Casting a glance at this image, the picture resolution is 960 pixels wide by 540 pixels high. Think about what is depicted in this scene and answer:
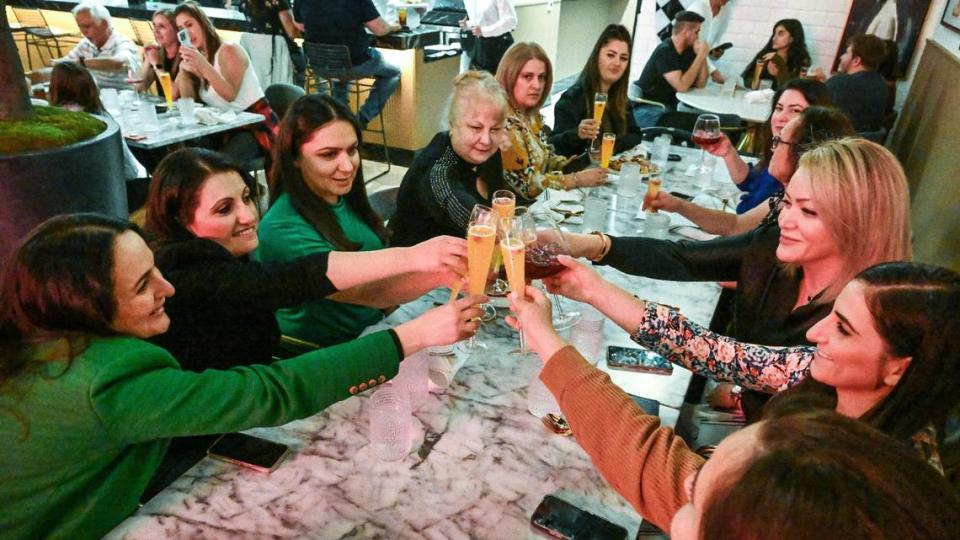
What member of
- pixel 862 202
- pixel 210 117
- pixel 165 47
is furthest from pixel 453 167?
pixel 165 47

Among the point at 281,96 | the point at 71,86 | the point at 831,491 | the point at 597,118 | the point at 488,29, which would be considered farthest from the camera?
the point at 488,29

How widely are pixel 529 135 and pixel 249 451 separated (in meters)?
2.34

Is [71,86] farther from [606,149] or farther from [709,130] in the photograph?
[709,130]

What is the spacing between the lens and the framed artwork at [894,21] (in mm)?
5387

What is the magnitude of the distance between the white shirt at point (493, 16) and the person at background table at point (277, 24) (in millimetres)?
1707

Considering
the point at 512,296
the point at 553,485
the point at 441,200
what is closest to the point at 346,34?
the point at 441,200

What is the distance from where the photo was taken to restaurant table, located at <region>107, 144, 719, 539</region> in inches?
44.9

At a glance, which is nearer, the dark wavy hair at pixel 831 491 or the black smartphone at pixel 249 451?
the dark wavy hair at pixel 831 491

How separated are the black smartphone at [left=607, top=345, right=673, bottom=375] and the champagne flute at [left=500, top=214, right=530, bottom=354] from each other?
0.33 metres

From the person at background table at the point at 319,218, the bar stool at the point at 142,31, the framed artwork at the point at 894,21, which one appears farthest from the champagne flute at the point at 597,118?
the bar stool at the point at 142,31

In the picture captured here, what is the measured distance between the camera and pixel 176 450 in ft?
4.97

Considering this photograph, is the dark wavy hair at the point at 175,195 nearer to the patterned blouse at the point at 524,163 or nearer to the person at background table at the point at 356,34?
the patterned blouse at the point at 524,163

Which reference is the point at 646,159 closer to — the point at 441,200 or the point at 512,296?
the point at 441,200

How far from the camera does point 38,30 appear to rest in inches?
265
